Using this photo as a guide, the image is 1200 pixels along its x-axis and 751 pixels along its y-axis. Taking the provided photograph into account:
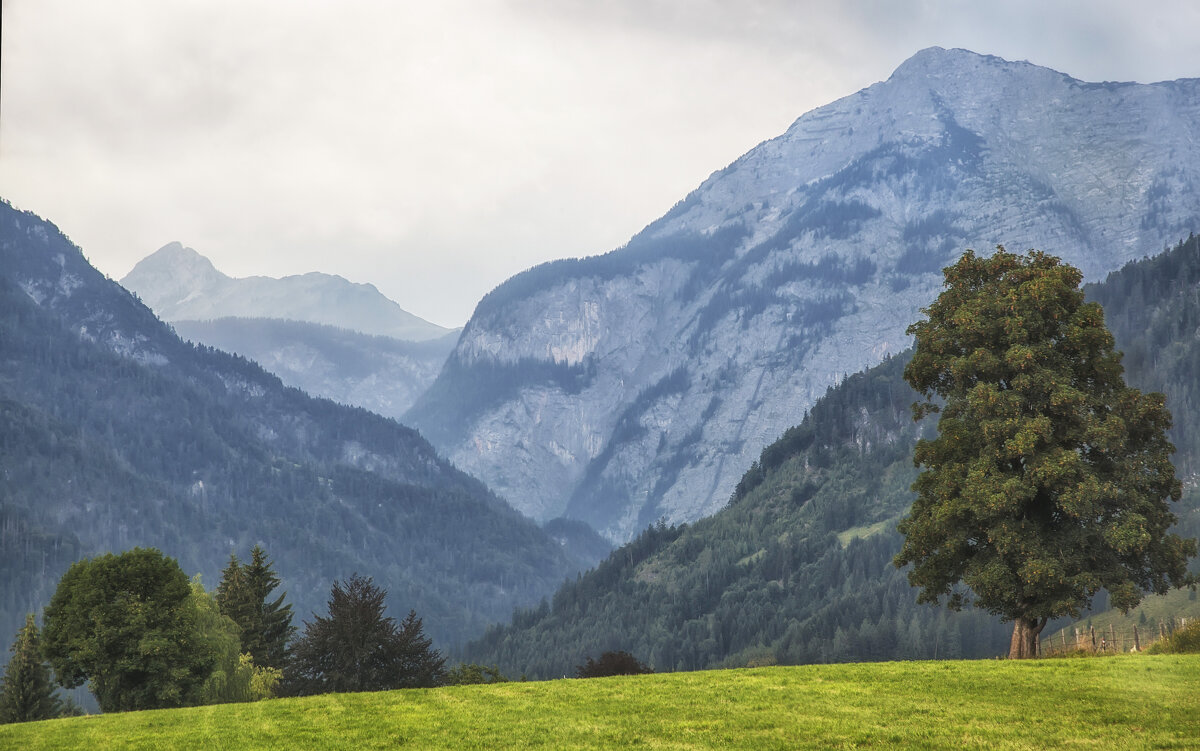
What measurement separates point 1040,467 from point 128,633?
Answer: 62.1 meters

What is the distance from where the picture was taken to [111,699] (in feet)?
261

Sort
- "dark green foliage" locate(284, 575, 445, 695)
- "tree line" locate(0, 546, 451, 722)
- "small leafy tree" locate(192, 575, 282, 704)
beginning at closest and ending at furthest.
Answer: "tree line" locate(0, 546, 451, 722) < "small leafy tree" locate(192, 575, 282, 704) < "dark green foliage" locate(284, 575, 445, 695)

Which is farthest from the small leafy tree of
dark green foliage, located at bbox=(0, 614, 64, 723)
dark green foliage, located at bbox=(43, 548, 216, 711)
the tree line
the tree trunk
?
the tree trunk

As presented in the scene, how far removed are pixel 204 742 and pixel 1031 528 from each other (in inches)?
1596

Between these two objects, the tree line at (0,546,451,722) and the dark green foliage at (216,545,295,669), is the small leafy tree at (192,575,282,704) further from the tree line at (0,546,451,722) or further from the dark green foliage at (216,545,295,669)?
the dark green foliage at (216,545,295,669)

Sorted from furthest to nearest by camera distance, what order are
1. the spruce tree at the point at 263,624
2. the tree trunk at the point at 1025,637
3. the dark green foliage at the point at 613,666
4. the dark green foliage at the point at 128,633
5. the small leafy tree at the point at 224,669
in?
the spruce tree at the point at 263,624 < the dark green foliage at the point at 613,666 < the small leafy tree at the point at 224,669 < the dark green foliage at the point at 128,633 < the tree trunk at the point at 1025,637

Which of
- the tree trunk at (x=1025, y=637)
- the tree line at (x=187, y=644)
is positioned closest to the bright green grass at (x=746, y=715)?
the tree trunk at (x=1025, y=637)

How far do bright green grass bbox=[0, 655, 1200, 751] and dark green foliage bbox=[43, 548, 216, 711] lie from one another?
125 feet

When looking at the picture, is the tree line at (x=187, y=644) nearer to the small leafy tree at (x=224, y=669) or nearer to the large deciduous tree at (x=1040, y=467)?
the small leafy tree at (x=224, y=669)

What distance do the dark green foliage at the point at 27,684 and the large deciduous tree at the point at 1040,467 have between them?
94.6 m

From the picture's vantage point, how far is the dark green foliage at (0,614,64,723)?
4380 inches

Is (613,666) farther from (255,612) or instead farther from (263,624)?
(255,612)

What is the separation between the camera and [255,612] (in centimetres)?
11738

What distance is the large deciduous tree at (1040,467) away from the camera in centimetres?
5297
